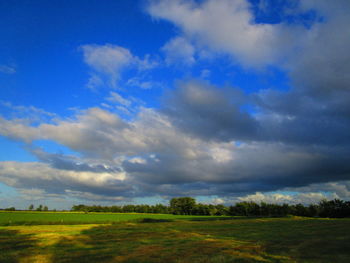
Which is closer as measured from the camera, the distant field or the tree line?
the distant field

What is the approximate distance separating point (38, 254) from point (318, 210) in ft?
453

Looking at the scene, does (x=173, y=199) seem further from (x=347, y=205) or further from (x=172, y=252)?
(x=172, y=252)

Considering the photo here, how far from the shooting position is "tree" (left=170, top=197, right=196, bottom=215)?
172m

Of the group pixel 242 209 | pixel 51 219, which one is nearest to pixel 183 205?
pixel 242 209

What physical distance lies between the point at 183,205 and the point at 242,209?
4450 centimetres

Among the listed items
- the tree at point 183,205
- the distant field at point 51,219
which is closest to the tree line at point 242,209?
the tree at point 183,205

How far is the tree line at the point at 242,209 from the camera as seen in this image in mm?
121562

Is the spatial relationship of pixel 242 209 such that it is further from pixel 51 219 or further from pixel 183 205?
pixel 51 219

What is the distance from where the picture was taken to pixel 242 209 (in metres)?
148

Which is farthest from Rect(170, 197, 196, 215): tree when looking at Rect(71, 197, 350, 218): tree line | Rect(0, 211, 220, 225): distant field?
Rect(0, 211, 220, 225): distant field

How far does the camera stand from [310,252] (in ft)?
63.3

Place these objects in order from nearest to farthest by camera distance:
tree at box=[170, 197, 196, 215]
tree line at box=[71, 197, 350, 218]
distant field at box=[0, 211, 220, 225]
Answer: distant field at box=[0, 211, 220, 225], tree line at box=[71, 197, 350, 218], tree at box=[170, 197, 196, 215]

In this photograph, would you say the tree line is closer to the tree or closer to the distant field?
the tree

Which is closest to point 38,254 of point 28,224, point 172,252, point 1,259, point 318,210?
point 1,259
